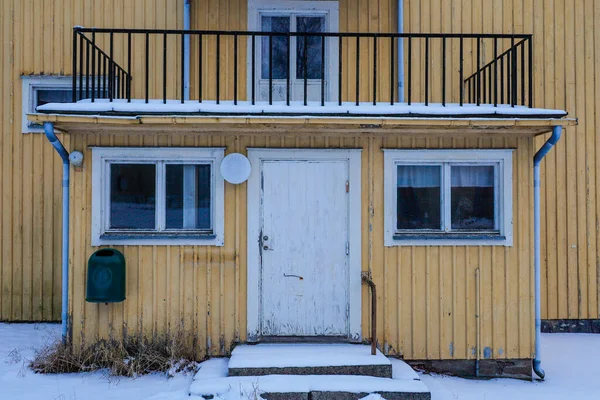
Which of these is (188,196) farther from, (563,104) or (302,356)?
(563,104)

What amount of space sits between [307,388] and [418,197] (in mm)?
2924

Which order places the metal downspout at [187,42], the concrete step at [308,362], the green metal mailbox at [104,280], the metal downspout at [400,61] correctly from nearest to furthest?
the concrete step at [308,362] < the green metal mailbox at [104,280] < the metal downspout at [187,42] < the metal downspout at [400,61]

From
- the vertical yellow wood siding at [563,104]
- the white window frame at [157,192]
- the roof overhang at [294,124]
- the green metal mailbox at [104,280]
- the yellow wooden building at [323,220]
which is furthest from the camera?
the vertical yellow wood siding at [563,104]

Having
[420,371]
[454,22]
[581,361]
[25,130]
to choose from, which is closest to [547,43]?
[454,22]

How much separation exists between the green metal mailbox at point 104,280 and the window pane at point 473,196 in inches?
176

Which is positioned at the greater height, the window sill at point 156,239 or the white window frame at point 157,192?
the white window frame at point 157,192

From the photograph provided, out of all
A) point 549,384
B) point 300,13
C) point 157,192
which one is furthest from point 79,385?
point 300,13

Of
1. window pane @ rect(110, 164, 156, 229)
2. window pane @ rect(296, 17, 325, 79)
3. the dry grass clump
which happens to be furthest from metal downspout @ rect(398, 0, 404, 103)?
the dry grass clump

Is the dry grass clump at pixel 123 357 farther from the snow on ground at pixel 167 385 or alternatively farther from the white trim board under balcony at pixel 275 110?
the white trim board under balcony at pixel 275 110

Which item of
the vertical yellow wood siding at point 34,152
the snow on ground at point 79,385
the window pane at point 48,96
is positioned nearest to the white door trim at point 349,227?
the snow on ground at point 79,385

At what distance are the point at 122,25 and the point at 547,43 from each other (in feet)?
24.5

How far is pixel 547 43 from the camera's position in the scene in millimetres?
8633

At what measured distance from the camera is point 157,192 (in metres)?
6.48

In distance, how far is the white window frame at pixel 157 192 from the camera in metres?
6.34
